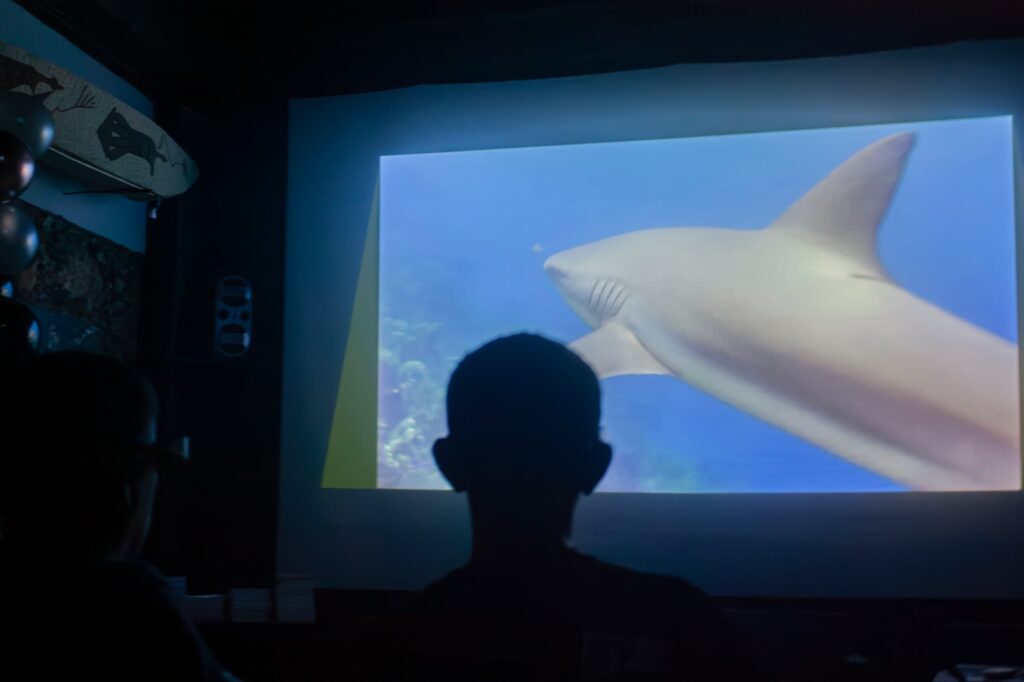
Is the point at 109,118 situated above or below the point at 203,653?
above

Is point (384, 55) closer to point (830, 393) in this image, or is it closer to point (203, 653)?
point (830, 393)

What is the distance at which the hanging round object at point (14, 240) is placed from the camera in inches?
78.4

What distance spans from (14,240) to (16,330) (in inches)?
8.4

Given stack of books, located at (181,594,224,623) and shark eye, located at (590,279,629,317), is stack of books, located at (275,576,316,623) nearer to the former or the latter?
stack of books, located at (181,594,224,623)

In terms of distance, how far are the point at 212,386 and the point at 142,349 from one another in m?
0.36

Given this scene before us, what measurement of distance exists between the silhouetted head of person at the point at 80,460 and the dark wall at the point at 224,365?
2.22m

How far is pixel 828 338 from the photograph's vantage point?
2.53 metres

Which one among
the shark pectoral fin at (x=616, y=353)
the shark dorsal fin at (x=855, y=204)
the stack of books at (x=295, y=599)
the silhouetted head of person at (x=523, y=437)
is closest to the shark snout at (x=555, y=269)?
the shark pectoral fin at (x=616, y=353)

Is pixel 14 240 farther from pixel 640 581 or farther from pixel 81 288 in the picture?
pixel 640 581

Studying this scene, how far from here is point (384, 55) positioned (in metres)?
3.04

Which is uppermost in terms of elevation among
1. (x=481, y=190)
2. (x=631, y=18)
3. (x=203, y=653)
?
(x=631, y=18)

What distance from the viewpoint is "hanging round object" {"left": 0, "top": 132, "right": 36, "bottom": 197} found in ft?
6.28

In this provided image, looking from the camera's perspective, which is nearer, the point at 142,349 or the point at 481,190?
the point at 481,190

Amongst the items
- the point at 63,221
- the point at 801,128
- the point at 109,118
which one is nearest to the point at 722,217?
the point at 801,128
